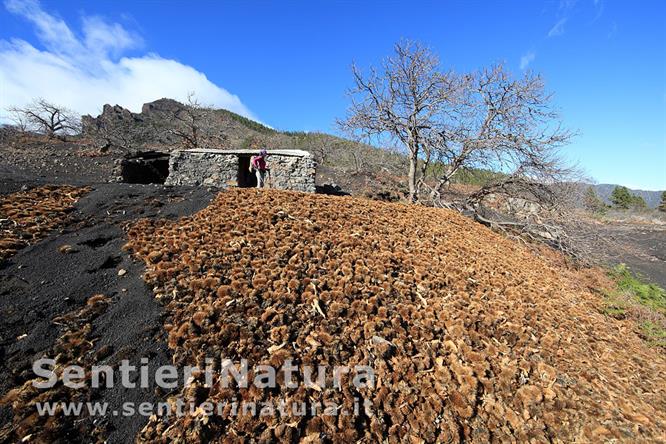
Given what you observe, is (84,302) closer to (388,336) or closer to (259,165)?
(388,336)

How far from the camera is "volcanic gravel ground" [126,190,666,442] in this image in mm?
2111

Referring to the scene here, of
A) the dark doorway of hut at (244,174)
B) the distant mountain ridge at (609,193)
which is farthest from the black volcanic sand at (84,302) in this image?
the distant mountain ridge at (609,193)

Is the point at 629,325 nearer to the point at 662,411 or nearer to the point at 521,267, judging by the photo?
the point at 521,267

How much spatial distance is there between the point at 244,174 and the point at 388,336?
10.6 m

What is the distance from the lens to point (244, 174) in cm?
1202

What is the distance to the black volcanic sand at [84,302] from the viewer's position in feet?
6.77

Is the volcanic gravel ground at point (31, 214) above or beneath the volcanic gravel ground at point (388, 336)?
above

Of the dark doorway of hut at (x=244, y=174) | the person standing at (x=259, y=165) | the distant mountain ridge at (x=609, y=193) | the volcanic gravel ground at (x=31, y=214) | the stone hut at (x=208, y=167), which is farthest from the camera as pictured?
the distant mountain ridge at (x=609, y=193)

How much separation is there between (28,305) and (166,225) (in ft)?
5.58

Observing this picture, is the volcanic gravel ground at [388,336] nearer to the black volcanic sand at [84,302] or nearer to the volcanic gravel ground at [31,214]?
the black volcanic sand at [84,302]

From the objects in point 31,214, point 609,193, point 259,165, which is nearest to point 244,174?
point 259,165

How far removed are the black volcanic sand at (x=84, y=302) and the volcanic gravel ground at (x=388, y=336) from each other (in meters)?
0.17

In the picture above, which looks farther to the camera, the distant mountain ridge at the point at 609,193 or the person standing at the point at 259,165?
the distant mountain ridge at the point at 609,193

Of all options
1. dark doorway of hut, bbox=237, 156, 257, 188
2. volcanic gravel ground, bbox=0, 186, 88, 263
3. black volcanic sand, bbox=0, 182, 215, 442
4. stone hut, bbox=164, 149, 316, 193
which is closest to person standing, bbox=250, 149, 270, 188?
stone hut, bbox=164, 149, 316, 193
